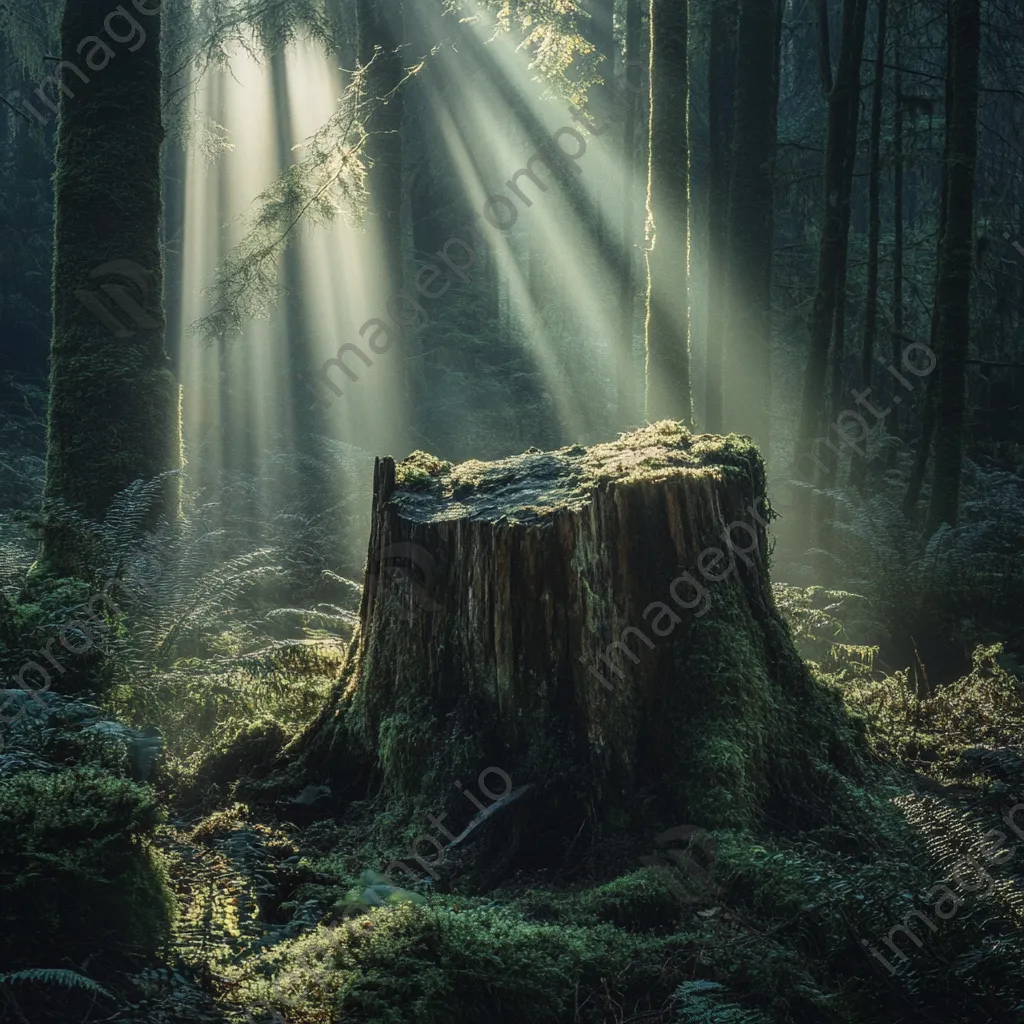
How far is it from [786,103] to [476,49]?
10.6 metres

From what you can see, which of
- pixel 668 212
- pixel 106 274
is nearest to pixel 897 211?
pixel 668 212

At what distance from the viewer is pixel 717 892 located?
374 centimetres

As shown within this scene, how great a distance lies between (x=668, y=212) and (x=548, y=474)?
6320mm

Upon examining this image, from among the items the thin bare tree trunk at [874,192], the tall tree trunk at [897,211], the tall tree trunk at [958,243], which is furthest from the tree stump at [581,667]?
the thin bare tree trunk at [874,192]

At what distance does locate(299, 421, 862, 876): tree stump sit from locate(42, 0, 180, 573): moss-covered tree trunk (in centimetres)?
368

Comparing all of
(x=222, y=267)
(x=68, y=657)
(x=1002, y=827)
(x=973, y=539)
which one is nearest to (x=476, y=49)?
(x=222, y=267)

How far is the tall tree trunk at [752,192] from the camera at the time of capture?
43.3 feet

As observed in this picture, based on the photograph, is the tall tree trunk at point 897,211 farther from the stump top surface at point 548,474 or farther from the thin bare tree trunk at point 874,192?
the stump top surface at point 548,474

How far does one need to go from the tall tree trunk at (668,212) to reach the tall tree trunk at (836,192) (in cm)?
296

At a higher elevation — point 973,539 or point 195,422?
point 195,422

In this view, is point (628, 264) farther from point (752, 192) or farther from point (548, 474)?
point (548, 474)

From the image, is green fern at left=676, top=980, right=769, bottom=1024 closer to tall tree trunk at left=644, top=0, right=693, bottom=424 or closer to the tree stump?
the tree stump

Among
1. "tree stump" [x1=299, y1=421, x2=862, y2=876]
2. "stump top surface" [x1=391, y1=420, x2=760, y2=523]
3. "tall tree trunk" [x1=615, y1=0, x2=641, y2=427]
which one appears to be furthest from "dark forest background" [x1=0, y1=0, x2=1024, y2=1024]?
"stump top surface" [x1=391, y1=420, x2=760, y2=523]

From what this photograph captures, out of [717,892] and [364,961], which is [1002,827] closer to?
[717,892]
